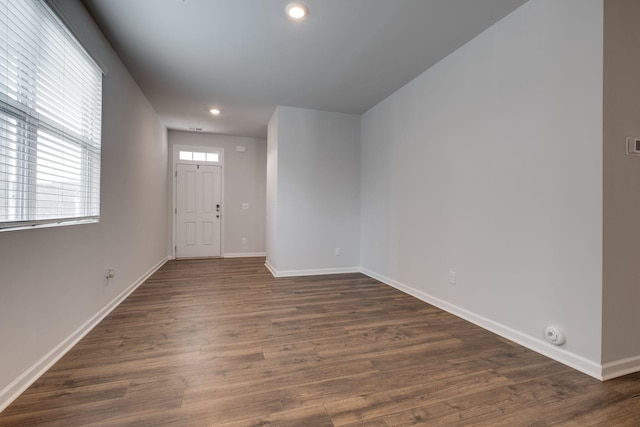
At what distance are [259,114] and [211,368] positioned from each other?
394 centimetres

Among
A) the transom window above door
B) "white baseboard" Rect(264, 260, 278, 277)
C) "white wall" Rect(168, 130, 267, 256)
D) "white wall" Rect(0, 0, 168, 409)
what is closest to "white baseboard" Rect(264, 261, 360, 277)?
"white baseboard" Rect(264, 260, 278, 277)

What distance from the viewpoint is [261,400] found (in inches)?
60.6

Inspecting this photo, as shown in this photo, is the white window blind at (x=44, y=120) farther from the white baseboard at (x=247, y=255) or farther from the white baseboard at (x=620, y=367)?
the white baseboard at (x=247, y=255)

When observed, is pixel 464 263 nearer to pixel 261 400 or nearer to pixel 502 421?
pixel 502 421

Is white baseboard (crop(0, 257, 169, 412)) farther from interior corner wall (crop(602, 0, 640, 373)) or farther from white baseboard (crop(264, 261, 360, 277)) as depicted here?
interior corner wall (crop(602, 0, 640, 373))

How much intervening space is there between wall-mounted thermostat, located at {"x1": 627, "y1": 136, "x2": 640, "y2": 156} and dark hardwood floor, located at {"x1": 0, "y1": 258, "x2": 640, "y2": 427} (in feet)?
4.58

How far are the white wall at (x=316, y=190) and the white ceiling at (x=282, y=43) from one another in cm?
53

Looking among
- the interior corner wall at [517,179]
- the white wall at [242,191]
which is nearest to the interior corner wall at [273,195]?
the white wall at [242,191]

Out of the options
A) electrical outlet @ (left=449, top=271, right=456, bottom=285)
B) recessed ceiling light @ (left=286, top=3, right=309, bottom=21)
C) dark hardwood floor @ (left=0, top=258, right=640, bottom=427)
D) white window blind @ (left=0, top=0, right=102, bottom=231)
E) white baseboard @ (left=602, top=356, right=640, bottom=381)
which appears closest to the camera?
dark hardwood floor @ (left=0, top=258, right=640, bottom=427)

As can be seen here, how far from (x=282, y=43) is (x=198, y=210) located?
433cm

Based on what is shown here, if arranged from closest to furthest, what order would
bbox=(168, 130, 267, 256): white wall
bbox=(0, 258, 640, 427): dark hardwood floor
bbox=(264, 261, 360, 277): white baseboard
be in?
bbox=(0, 258, 640, 427): dark hardwood floor
bbox=(264, 261, 360, 277): white baseboard
bbox=(168, 130, 267, 256): white wall

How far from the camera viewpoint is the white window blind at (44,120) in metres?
1.54

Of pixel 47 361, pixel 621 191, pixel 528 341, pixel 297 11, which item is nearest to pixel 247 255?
pixel 47 361

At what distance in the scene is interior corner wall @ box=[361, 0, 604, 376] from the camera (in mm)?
1834
